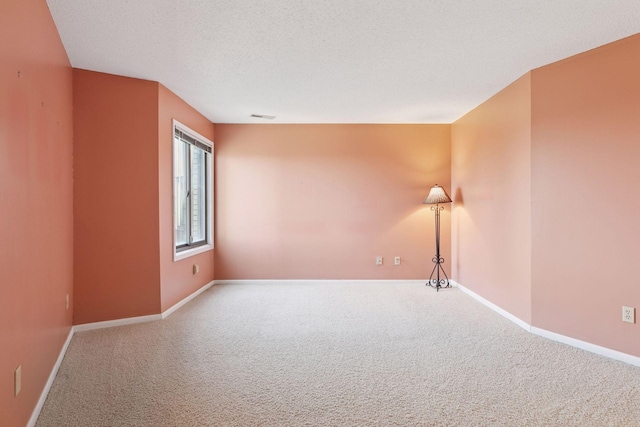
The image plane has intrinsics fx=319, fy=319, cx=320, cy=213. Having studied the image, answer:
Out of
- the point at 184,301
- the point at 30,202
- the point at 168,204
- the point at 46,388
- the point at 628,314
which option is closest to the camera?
the point at 30,202

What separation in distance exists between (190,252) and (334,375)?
8.30ft

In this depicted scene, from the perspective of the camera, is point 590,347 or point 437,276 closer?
point 590,347

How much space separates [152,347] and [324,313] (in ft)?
5.50

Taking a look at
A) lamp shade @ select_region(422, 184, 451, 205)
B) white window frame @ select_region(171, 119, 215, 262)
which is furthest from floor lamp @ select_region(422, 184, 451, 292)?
white window frame @ select_region(171, 119, 215, 262)

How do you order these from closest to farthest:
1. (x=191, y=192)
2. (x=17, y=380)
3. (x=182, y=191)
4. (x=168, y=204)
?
1. (x=17, y=380)
2. (x=168, y=204)
3. (x=182, y=191)
4. (x=191, y=192)

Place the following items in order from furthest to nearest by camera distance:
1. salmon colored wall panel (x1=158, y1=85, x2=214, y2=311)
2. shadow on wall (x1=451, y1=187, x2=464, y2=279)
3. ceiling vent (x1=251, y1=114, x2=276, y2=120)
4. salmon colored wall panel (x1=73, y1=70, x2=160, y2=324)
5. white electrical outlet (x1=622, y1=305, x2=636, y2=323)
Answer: shadow on wall (x1=451, y1=187, x2=464, y2=279) < ceiling vent (x1=251, y1=114, x2=276, y2=120) < salmon colored wall panel (x1=158, y1=85, x2=214, y2=311) < salmon colored wall panel (x1=73, y1=70, x2=160, y2=324) < white electrical outlet (x1=622, y1=305, x2=636, y2=323)

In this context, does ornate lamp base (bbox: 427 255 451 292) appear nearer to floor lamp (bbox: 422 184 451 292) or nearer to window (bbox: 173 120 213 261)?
floor lamp (bbox: 422 184 451 292)

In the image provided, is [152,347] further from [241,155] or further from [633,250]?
[633,250]

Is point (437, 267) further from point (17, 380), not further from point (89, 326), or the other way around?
point (17, 380)

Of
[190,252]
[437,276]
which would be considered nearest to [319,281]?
[437,276]

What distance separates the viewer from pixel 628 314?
2398 millimetres

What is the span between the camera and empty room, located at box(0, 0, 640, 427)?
1.84 meters

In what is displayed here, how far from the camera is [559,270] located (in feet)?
9.12

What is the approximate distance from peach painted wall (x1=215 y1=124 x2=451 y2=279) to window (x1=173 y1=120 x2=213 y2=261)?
18 cm
